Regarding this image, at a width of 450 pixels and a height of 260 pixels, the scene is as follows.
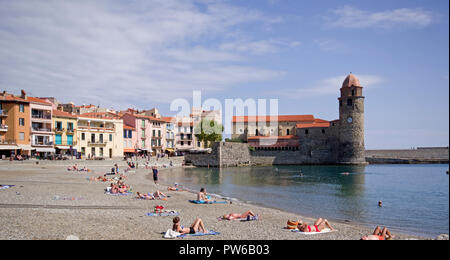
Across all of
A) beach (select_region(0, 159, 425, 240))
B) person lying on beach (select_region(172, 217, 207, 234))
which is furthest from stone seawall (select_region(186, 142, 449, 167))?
person lying on beach (select_region(172, 217, 207, 234))

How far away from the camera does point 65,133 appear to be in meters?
50.2

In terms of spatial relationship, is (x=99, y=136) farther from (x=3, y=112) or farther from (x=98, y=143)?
(x=3, y=112)

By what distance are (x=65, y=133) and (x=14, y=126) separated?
25.3 feet

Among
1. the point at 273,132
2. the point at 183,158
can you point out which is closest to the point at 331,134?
the point at 273,132

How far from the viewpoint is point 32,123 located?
45812mm

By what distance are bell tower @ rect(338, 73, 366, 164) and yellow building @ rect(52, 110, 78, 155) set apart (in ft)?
164

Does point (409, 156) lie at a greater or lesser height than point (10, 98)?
lesser

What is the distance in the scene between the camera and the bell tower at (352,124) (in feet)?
234

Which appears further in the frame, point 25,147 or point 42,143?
point 42,143

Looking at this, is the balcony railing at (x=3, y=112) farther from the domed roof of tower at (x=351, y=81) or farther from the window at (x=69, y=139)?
the domed roof of tower at (x=351, y=81)

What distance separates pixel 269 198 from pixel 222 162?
42130 millimetres

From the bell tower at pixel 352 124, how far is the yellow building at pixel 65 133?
49.9 metres

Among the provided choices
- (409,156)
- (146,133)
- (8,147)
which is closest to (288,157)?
(409,156)

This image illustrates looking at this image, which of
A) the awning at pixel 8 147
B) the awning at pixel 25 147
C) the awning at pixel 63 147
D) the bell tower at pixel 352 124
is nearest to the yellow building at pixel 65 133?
the awning at pixel 63 147
